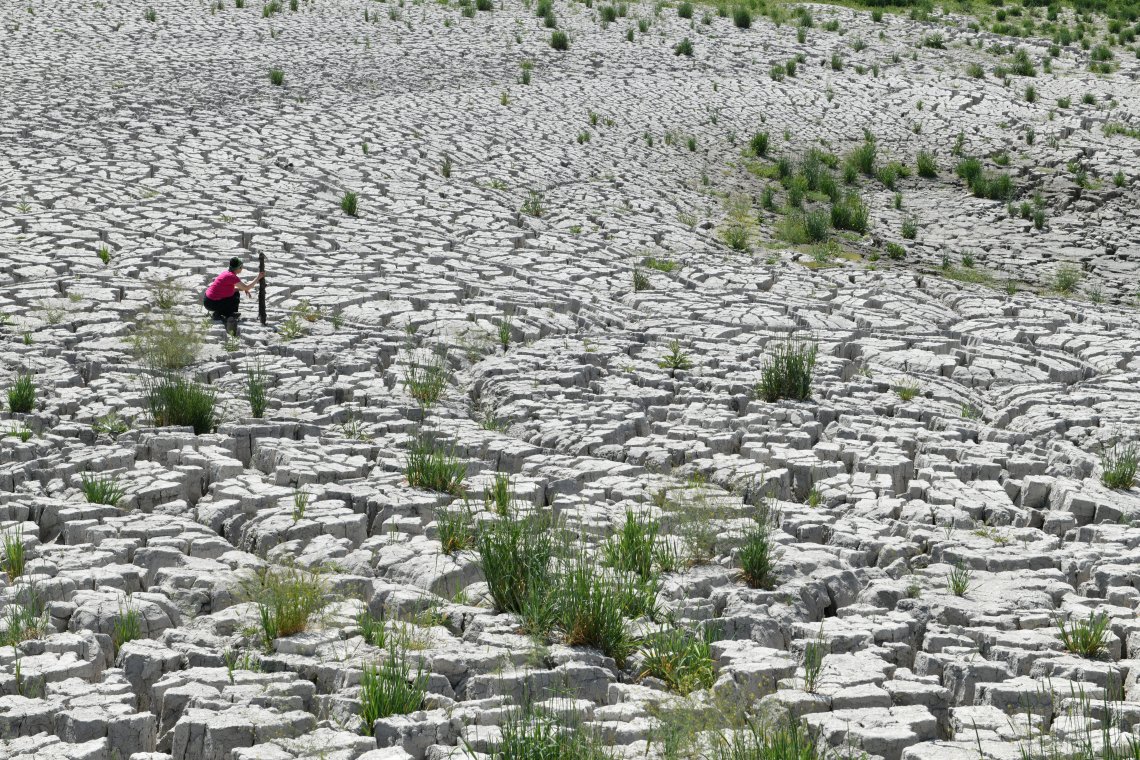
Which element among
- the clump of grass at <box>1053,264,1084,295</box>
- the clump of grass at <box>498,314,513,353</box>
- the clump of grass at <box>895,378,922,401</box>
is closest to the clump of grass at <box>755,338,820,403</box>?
the clump of grass at <box>895,378,922,401</box>

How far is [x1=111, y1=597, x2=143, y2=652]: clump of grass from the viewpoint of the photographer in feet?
15.6

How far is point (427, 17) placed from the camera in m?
21.2

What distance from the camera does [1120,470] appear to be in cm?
669

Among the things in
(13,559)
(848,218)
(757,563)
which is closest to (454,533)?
(757,563)

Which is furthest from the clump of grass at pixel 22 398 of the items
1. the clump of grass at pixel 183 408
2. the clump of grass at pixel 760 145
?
the clump of grass at pixel 760 145

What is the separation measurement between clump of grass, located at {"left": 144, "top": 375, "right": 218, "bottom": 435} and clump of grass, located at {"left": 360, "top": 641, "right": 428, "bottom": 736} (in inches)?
119

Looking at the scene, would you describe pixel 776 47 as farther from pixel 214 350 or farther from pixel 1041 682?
pixel 1041 682

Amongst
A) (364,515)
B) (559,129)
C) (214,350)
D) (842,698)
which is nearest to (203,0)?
(559,129)

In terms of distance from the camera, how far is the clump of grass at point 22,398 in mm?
7066

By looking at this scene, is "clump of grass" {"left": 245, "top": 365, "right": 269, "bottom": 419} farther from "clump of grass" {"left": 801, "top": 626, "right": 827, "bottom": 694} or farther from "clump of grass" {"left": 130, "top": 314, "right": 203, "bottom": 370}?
"clump of grass" {"left": 801, "top": 626, "right": 827, "bottom": 694}

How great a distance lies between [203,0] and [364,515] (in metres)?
17.7

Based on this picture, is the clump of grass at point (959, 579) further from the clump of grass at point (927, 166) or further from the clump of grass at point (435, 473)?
the clump of grass at point (927, 166)

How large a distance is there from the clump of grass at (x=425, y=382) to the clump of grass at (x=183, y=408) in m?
1.27

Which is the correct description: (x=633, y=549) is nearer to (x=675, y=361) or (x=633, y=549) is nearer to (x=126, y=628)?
(x=126, y=628)
